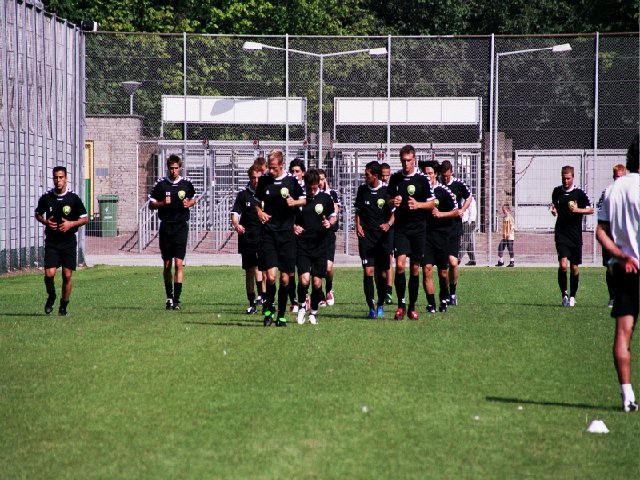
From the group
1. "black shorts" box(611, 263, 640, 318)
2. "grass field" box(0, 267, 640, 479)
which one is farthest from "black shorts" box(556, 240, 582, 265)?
"black shorts" box(611, 263, 640, 318)

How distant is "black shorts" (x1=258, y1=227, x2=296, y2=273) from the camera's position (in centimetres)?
1543

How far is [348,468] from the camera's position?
749 cm

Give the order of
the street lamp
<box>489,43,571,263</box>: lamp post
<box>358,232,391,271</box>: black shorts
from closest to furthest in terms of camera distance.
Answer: <box>358,232,391,271</box>: black shorts → <box>489,43,571,263</box>: lamp post → the street lamp

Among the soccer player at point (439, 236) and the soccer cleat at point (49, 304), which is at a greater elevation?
the soccer player at point (439, 236)

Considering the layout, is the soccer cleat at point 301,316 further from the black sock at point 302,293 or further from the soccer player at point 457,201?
the soccer player at point 457,201

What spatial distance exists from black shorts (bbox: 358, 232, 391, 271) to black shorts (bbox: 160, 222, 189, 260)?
270 cm

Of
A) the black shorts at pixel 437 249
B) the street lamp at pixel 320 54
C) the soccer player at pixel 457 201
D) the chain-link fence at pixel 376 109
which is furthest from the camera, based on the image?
the chain-link fence at pixel 376 109

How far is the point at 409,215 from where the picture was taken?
16.6m

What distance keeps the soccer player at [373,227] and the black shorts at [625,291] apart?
25.1 feet

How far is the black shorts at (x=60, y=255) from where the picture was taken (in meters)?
17.1

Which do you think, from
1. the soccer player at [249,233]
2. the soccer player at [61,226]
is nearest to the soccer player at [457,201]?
the soccer player at [249,233]

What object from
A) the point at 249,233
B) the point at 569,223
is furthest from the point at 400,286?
the point at 569,223

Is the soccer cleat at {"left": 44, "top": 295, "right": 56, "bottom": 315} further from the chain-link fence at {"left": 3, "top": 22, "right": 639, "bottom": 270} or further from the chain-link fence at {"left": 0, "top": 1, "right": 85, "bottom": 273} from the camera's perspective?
the chain-link fence at {"left": 3, "top": 22, "right": 639, "bottom": 270}

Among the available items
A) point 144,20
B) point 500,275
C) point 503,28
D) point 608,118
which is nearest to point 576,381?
point 500,275
